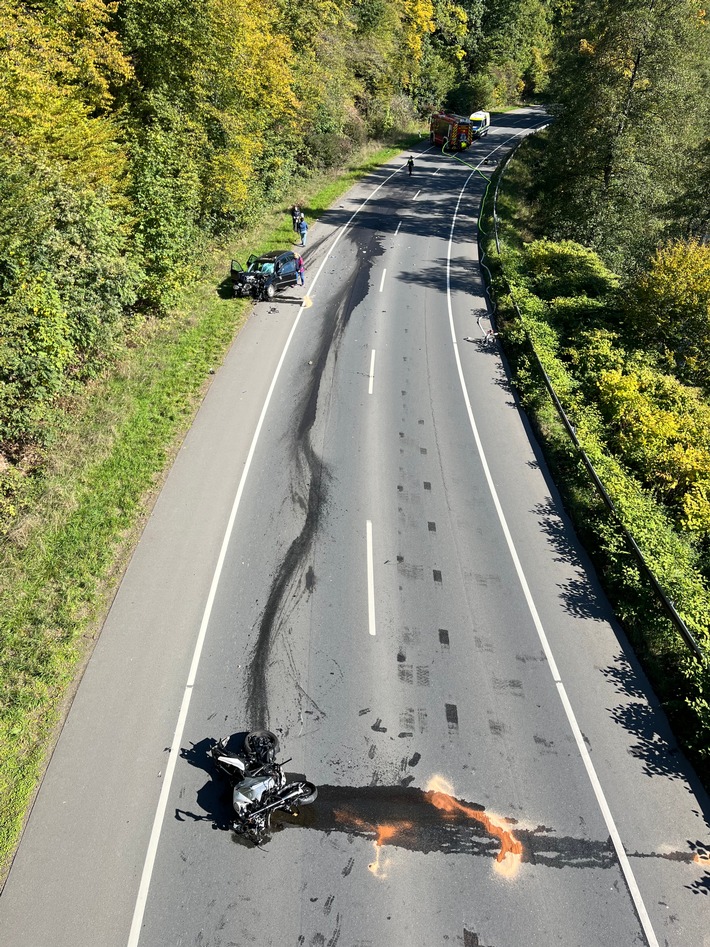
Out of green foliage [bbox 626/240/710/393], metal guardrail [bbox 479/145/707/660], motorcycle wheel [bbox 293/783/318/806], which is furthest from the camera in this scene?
green foliage [bbox 626/240/710/393]

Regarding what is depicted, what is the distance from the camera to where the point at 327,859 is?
859 centimetres

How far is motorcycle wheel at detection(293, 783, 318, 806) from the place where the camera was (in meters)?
8.95

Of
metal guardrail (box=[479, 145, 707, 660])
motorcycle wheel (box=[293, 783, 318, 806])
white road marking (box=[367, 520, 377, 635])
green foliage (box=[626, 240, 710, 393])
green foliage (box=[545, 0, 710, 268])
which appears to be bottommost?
motorcycle wheel (box=[293, 783, 318, 806])

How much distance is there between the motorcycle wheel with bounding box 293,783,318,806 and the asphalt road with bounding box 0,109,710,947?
25 centimetres

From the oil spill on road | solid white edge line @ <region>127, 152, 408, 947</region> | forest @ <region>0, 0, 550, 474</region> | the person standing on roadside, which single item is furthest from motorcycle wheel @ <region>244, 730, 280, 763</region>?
the person standing on roadside

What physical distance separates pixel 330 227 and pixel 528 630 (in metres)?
27.3

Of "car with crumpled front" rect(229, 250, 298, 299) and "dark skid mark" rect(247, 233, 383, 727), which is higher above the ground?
"car with crumpled front" rect(229, 250, 298, 299)

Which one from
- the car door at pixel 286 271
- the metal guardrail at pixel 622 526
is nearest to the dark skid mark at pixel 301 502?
the car door at pixel 286 271

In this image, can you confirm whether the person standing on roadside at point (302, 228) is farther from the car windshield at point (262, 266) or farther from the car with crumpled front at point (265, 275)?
the car windshield at point (262, 266)

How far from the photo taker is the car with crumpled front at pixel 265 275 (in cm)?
2311

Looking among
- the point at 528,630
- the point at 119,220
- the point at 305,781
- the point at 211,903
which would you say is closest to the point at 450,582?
the point at 528,630

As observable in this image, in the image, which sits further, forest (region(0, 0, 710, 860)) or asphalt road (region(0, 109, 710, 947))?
forest (region(0, 0, 710, 860))

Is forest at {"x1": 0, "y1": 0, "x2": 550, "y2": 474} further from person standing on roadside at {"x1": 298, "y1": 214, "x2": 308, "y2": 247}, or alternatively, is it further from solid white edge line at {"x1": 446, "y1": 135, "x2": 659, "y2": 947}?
solid white edge line at {"x1": 446, "y1": 135, "x2": 659, "y2": 947}

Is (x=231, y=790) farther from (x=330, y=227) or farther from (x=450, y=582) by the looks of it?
(x=330, y=227)
